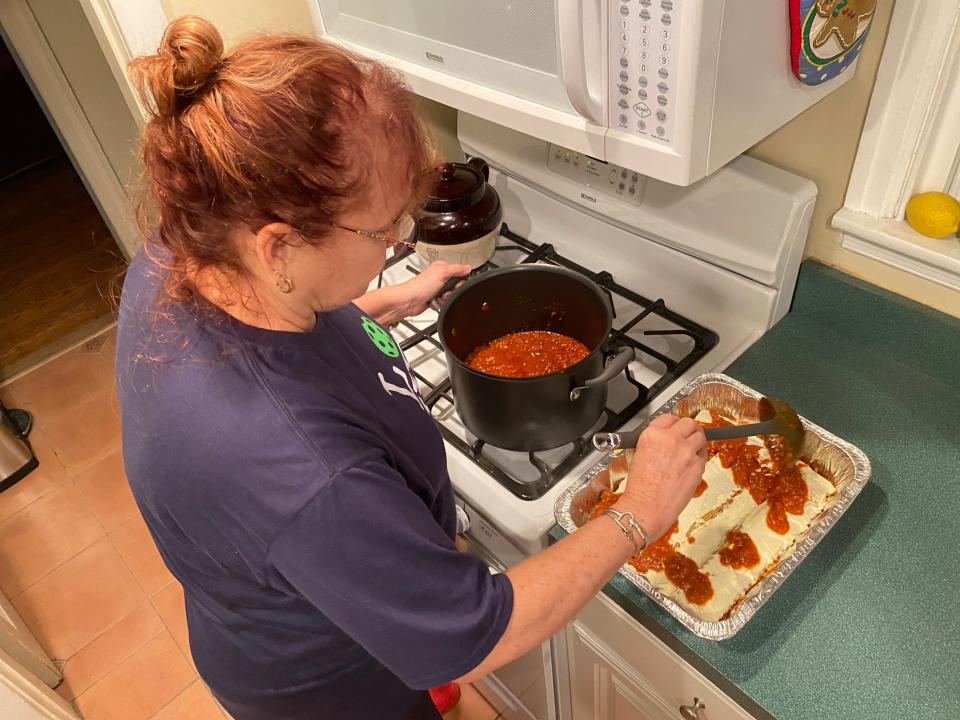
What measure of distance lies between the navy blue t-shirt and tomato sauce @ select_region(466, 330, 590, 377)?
396 mm

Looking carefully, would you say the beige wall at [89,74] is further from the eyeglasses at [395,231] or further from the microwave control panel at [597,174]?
the eyeglasses at [395,231]

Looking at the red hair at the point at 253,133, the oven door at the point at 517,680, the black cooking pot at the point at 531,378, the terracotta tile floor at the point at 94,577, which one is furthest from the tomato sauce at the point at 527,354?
the terracotta tile floor at the point at 94,577

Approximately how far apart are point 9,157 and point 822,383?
4.32 meters

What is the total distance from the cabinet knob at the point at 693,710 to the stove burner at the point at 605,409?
1.01 ft

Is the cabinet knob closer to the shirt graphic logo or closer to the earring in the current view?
the shirt graphic logo

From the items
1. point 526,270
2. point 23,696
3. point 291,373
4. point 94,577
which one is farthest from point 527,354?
point 94,577

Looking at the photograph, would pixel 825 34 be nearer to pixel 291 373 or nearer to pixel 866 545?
pixel 866 545

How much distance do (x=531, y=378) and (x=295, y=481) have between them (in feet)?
1.33

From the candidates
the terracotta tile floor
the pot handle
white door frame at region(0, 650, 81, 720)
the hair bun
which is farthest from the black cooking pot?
white door frame at region(0, 650, 81, 720)

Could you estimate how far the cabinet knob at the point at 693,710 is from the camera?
0.84m

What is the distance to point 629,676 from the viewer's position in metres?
0.98

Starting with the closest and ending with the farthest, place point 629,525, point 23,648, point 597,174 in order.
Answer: point 629,525, point 597,174, point 23,648

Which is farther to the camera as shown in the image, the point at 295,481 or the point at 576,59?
the point at 576,59

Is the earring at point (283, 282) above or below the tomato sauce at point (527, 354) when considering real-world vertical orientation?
above
